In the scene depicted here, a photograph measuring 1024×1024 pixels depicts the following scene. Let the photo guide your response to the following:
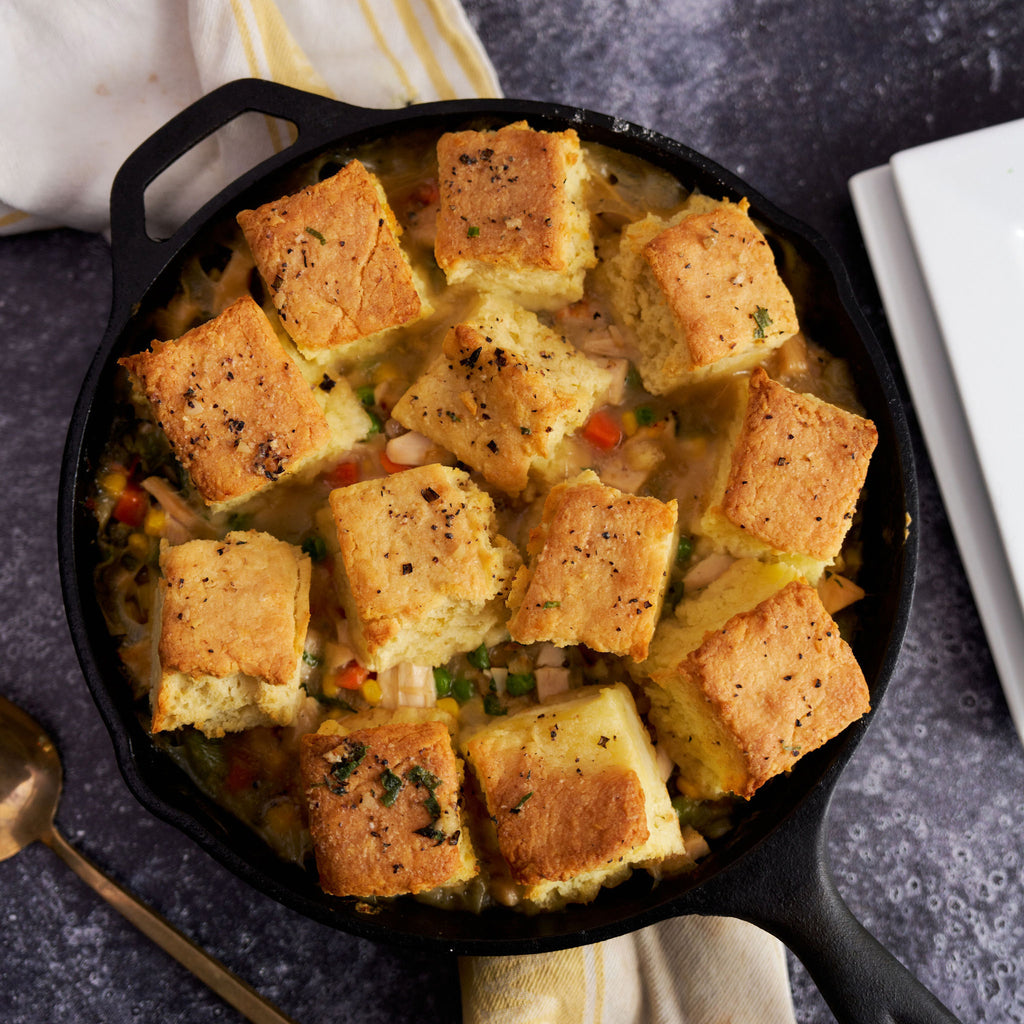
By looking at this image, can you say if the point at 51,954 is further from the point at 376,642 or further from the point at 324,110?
the point at 324,110

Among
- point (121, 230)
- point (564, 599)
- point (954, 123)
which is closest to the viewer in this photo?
point (564, 599)

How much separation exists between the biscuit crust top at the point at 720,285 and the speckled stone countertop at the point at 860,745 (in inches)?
35.0

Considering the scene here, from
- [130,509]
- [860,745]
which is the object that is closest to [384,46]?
[130,509]

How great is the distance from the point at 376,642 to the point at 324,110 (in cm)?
151

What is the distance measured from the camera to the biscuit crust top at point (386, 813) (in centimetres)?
236

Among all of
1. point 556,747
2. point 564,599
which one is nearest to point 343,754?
point 556,747

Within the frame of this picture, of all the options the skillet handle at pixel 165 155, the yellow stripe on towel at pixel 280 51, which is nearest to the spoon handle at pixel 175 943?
the skillet handle at pixel 165 155

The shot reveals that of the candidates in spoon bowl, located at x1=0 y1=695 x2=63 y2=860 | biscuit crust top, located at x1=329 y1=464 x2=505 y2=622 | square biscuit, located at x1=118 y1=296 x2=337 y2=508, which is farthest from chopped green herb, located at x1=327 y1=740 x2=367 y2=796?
spoon bowl, located at x1=0 y1=695 x2=63 y2=860

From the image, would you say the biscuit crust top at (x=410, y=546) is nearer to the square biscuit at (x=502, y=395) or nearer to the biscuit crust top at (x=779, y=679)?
the square biscuit at (x=502, y=395)

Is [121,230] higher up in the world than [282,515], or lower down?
higher up

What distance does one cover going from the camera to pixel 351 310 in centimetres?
249

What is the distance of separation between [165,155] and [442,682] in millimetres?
1689

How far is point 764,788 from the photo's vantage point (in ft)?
8.70

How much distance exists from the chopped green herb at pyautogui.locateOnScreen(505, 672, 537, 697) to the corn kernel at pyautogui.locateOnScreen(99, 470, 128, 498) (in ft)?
4.25
